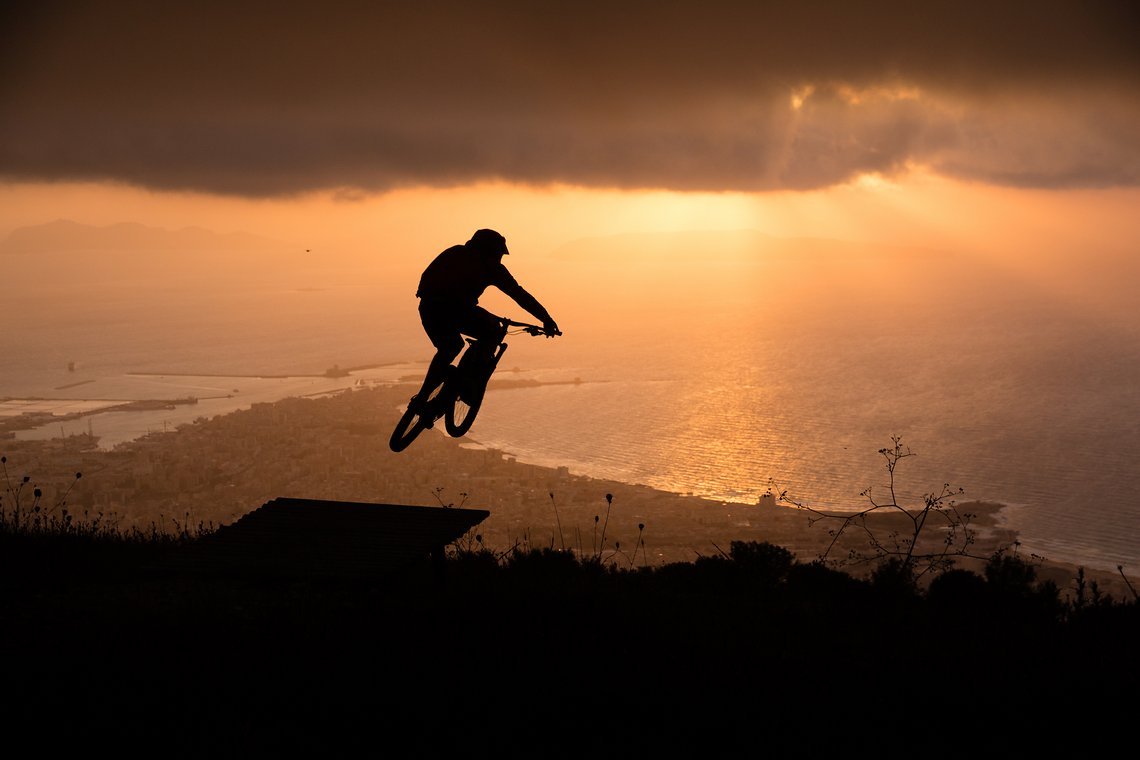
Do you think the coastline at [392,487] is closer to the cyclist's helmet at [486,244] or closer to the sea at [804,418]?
the sea at [804,418]

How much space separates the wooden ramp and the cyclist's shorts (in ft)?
7.92

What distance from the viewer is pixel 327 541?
12625mm

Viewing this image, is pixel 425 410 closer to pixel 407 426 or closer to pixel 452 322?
pixel 407 426

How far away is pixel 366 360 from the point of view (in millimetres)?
198000

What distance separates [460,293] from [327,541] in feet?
12.9

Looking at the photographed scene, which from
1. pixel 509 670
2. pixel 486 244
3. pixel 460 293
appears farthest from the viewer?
pixel 486 244

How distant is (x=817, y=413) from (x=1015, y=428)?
26261 millimetres

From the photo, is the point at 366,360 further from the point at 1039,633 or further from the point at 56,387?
the point at 1039,633

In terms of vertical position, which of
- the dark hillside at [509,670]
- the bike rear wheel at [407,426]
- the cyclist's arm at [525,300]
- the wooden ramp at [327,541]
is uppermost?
the cyclist's arm at [525,300]

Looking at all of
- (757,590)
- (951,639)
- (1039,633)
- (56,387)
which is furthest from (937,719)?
(56,387)

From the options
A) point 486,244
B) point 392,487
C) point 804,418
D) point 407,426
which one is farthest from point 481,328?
point 804,418

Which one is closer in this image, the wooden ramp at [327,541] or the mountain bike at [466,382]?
the wooden ramp at [327,541]

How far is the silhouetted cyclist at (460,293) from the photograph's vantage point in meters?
12.5

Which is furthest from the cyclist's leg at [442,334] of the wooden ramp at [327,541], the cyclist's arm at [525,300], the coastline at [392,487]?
the coastline at [392,487]
